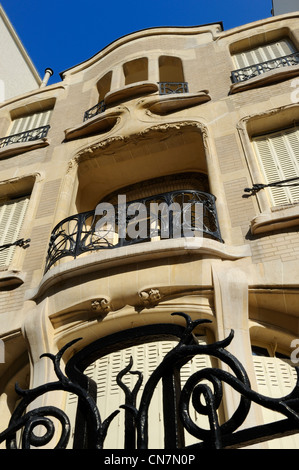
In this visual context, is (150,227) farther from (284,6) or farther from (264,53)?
(284,6)

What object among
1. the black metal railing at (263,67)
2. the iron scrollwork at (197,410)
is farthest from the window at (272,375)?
the black metal railing at (263,67)

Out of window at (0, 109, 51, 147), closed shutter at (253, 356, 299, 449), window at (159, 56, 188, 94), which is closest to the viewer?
closed shutter at (253, 356, 299, 449)

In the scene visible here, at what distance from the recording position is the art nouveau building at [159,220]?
193 inches

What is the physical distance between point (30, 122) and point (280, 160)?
7.46 meters

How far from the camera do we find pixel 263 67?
9.24 meters

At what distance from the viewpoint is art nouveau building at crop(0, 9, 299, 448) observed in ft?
16.1

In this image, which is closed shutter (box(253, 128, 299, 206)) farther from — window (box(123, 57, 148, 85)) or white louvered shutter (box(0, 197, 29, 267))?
window (box(123, 57, 148, 85))

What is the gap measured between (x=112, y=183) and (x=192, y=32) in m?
5.73

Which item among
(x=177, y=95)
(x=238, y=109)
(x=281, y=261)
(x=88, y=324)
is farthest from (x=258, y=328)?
(x=177, y=95)

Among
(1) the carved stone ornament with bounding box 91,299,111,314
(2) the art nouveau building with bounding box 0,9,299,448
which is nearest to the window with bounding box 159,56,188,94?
(2) the art nouveau building with bounding box 0,9,299,448

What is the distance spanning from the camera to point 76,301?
17.3 feet

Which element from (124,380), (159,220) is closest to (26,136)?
(159,220)

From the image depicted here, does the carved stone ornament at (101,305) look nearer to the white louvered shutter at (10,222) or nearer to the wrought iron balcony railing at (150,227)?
the wrought iron balcony railing at (150,227)

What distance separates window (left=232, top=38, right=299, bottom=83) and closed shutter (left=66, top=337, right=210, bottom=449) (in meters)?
6.40
